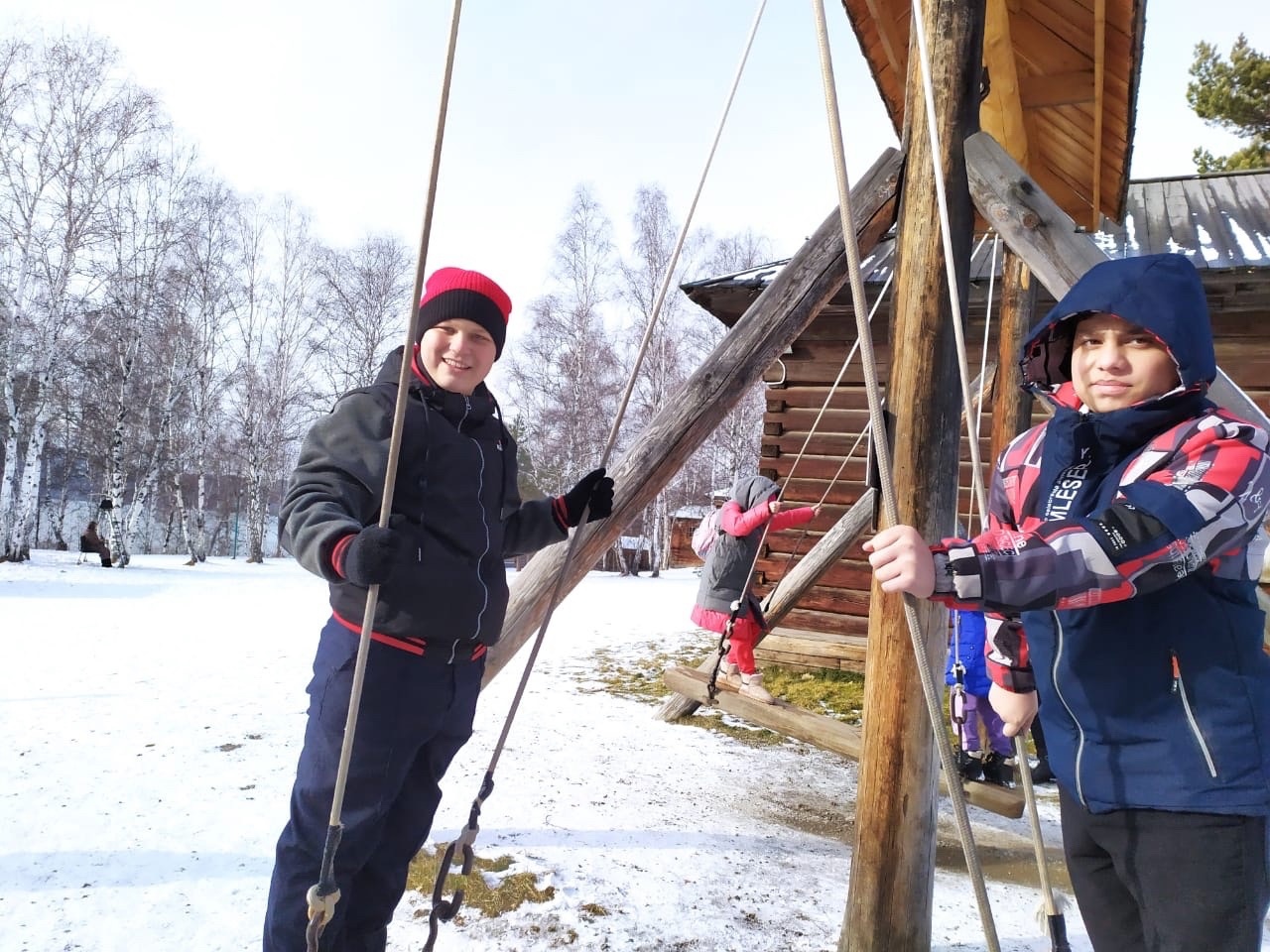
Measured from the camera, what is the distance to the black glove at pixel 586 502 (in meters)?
2.06

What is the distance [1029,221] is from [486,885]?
258cm

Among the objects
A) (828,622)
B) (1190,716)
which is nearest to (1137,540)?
(1190,716)

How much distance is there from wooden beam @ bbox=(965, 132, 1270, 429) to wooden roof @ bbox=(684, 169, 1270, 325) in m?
2.95

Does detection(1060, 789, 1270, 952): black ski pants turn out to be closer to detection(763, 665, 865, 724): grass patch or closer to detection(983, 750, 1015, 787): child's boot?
detection(983, 750, 1015, 787): child's boot

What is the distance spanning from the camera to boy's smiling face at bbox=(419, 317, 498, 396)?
1.75 metres

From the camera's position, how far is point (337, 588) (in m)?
1.56

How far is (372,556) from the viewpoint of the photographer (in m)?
1.39

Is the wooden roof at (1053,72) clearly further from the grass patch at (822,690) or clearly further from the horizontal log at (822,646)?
the horizontal log at (822,646)

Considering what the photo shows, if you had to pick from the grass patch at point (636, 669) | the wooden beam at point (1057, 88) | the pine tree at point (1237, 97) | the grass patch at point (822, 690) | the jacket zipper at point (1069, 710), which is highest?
the pine tree at point (1237, 97)

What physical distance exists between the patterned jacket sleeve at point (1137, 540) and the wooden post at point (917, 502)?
3.19 ft

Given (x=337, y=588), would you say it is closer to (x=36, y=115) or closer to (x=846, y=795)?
(x=846, y=795)

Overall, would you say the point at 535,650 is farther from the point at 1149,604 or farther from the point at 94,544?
the point at 94,544

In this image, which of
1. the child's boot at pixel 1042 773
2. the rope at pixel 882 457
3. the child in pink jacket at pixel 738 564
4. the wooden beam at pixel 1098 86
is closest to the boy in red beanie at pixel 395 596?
the rope at pixel 882 457

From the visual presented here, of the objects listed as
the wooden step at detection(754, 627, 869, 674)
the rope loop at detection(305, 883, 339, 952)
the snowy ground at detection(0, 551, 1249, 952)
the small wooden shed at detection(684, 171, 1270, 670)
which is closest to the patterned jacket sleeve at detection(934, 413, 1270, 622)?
the rope loop at detection(305, 883, 339, 952)
